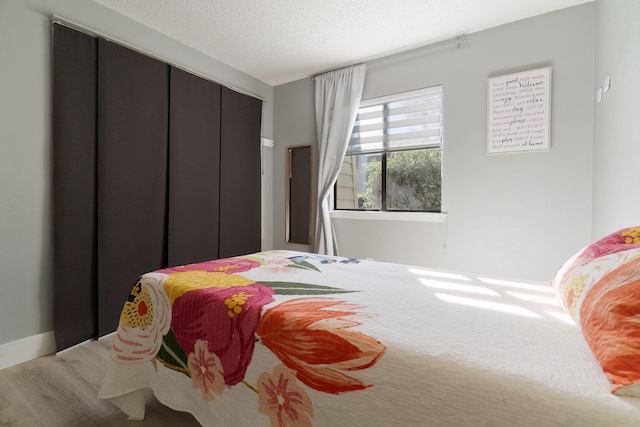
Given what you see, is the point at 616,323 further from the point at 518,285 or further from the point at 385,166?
the point at 385,166

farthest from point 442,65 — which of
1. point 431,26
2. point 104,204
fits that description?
point 104,204

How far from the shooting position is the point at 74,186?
224 cm

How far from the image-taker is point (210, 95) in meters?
3.20

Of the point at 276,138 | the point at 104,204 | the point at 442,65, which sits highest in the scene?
the point at 442,65

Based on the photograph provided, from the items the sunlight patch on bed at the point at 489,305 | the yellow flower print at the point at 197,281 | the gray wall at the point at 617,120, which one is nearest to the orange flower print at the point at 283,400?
the yellow flower print at the point at 197,281

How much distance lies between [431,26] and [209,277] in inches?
107

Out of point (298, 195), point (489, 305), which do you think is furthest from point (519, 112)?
point (298, 195)

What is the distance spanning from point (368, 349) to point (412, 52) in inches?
120

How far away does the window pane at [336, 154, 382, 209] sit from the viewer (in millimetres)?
3449

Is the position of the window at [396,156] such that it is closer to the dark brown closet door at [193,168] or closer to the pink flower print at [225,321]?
the dark brown closet door at [193,168]

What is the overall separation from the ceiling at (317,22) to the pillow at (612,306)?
86.9 inches

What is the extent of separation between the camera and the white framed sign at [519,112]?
2502 millimetres

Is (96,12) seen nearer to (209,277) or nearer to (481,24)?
(209,277)

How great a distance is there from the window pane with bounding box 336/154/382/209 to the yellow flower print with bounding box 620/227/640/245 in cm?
234
